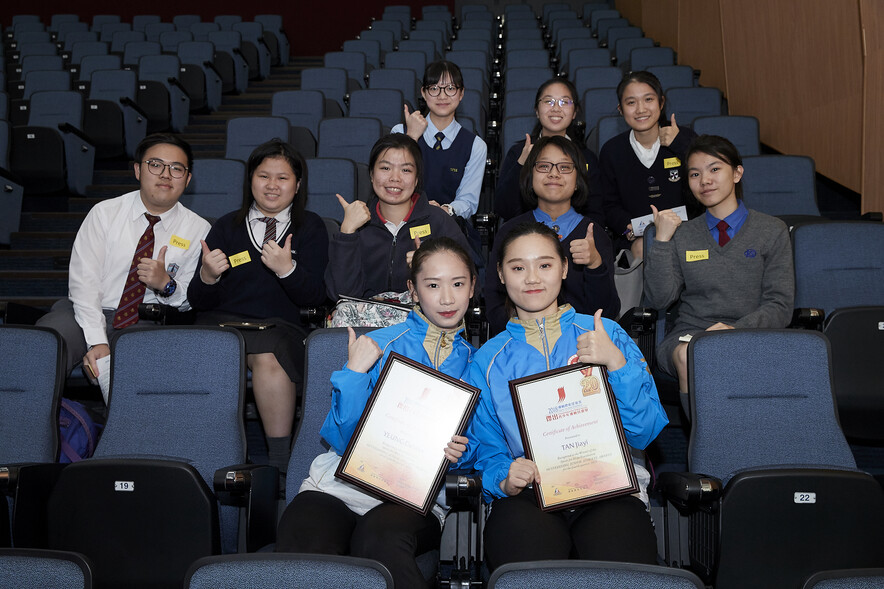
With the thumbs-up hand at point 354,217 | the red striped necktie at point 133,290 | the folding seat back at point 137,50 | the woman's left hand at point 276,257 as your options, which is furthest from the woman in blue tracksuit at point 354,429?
the folding seat back at point 137,50

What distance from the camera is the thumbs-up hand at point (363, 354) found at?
6.53ft

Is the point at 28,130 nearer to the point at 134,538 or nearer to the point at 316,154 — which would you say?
the point at 316,154

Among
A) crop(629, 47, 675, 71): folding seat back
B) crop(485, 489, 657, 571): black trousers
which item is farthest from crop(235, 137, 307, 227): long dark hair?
crop(629, 47, 675, 71): folding seat back

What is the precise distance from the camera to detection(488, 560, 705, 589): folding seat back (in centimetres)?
118

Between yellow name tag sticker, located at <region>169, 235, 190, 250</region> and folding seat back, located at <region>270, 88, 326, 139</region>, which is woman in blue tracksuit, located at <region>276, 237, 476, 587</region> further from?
folding seat back, located at <region>270, 88, 326, 139</region>

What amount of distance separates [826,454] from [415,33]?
7535 millimetres

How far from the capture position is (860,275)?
289cm

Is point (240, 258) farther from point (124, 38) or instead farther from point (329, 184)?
point (124, 38)

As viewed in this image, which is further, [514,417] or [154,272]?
[154,272]

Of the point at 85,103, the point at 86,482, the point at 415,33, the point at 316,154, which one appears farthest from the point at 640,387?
the point at 415,33

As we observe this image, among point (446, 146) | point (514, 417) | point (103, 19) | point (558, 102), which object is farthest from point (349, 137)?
point (103, 19)

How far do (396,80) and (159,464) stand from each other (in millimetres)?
4537

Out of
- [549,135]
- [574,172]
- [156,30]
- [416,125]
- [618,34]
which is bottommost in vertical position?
[574,172]

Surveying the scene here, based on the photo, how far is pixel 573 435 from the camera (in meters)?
1.82
